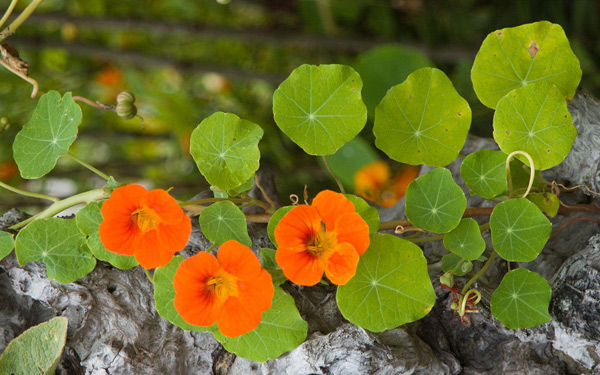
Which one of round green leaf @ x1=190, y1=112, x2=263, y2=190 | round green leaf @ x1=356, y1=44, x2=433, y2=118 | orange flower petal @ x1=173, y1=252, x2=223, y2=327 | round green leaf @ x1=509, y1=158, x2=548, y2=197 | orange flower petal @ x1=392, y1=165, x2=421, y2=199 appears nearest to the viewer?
orange flower petal @ x1=173, y1=252, x2=223, y2=327

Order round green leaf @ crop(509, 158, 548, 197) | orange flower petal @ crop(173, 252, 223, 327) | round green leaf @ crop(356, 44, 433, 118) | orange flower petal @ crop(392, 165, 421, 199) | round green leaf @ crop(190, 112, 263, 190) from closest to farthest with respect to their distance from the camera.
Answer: orange flower petal @ crop(173, 252, 223, 327), round green leaf @ crop(190, 112, 263, 190), round green leaf @ crop(509, 158, 548, 197), round green leaf @ crop(356, 44, 433, 118), orange flower petal @ crop(392, 165, 421, 199)

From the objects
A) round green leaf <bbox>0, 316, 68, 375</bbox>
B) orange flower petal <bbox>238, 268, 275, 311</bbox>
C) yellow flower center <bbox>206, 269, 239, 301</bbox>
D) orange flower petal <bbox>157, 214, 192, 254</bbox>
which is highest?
orange flower petal <bbox>157, 214, 192, 254</bbox>

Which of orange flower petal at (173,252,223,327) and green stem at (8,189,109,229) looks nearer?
orange flower petal at (173,252,223,327)

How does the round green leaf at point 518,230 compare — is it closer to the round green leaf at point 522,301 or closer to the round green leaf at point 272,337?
the round green leaf at point 522,301

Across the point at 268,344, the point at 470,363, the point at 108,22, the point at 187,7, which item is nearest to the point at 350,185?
the point at 470,363

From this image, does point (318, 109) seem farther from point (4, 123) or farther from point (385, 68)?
point (385, 68)

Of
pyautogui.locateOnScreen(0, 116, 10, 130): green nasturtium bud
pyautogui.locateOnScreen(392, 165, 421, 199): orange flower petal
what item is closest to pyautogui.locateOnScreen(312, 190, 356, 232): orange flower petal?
pyautogui.locateOnScreen(0, 116, 10, 130): green nasturtium bud

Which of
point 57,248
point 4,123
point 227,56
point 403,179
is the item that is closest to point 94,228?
point 57,248

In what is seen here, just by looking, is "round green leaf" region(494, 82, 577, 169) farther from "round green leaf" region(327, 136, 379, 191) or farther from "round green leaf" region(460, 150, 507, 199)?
"round green leaf" region(327, 136, 379, 191)
